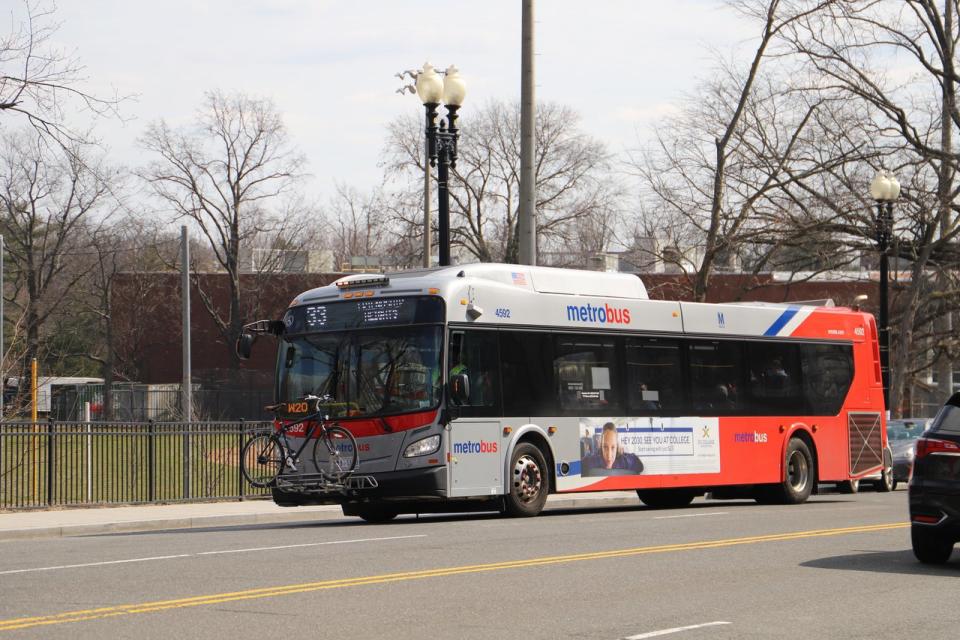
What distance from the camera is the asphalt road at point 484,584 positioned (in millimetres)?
8578

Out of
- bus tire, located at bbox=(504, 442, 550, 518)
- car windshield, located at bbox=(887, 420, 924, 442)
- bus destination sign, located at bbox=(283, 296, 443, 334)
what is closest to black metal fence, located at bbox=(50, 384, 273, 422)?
car windshield, located at bbox=(887, 420, 924, 442)

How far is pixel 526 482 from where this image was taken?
18.5 metres

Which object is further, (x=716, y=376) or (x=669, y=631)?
(x=716, y=376)

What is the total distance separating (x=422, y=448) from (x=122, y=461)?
990 centimetres

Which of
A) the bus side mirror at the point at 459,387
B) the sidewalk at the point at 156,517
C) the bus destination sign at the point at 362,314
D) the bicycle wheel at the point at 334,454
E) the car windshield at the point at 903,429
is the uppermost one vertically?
the bus destination sign at the point at 362,314

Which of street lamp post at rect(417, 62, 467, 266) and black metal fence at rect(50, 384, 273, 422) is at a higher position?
street lamp post at rect(417, 62, 467, 266)

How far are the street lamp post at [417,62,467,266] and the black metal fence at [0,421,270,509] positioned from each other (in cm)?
539

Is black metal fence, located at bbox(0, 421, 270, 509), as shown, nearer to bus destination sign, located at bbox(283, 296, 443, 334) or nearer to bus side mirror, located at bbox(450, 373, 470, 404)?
bus destination sign, located at bbox(283, 296, 443, 334)

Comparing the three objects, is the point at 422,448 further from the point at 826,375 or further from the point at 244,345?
the point at 826,375

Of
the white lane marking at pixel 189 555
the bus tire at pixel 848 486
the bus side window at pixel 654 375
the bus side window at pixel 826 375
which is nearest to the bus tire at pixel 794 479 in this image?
the bus side window at pixel 826 375

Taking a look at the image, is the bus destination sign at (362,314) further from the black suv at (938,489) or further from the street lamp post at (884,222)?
the street lamp post at (884,222)

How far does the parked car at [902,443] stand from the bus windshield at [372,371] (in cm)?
1715

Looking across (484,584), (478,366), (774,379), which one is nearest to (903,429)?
(774,379)

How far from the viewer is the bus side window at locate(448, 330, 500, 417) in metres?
17.6
